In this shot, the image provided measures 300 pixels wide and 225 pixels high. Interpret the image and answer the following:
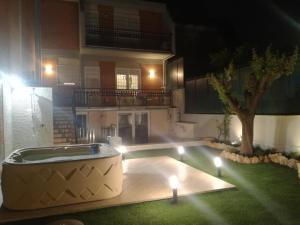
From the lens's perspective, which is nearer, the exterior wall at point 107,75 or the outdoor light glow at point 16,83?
the outdoor light glow at point 16,83

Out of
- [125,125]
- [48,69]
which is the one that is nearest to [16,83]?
[48,69]

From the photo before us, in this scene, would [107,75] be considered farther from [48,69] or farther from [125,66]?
[48,69]

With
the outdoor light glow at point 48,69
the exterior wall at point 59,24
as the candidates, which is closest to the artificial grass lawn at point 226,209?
the outdoor light glow at point 48,69

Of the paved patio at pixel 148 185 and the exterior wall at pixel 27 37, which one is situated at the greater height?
the exterior wall at pixel 27 37

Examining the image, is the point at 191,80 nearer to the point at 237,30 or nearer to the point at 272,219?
the point at 237,30

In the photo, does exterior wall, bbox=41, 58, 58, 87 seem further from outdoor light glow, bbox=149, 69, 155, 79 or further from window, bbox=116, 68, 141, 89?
outdoor light glow, bbox=149, 69, 155, 79

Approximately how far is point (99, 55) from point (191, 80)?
19.9 ft

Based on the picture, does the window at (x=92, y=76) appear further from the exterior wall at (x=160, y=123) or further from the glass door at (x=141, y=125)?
the exterior wall at (x=160, y=123)

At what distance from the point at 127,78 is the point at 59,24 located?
5.18 metres

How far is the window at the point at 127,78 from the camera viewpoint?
53.3ft

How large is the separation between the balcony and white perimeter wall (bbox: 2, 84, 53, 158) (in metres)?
3.96

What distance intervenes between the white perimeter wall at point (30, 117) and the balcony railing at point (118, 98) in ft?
13.0

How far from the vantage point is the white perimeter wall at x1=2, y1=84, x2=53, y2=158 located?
885cm

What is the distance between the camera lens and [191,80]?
621 inches
